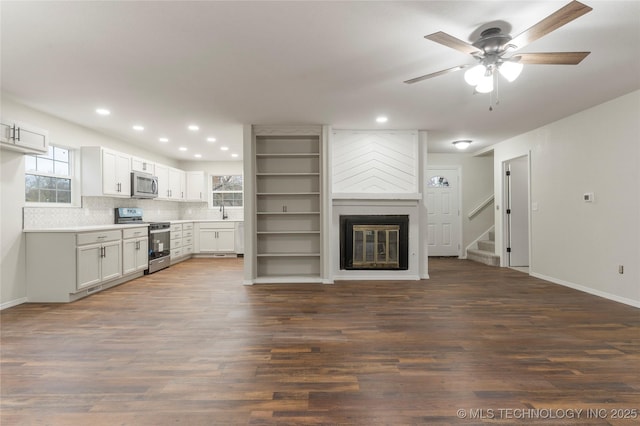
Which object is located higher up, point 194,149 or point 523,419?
point 194,149

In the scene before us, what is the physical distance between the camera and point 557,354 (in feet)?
8.07

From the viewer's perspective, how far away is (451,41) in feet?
6.96

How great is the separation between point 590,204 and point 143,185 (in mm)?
7340

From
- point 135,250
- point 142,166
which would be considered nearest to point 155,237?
point 135,250

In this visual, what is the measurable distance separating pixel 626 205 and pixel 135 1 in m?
5.44

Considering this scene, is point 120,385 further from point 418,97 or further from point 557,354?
point 418,97

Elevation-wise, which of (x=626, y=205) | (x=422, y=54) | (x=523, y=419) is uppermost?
(x=422, y=54)

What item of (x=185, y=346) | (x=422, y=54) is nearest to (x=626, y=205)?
(x=422, y=54)

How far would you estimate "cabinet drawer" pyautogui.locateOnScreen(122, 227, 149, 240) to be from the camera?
504 centimetres

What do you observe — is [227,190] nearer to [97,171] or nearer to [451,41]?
[97,171]

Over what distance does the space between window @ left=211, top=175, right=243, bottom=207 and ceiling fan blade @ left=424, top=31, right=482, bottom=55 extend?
7.14 metres

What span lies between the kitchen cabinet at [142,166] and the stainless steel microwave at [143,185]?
0.09 metres

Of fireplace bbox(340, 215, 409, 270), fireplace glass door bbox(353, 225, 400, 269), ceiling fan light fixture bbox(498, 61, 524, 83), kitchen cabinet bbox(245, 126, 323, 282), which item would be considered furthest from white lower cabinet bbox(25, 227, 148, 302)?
ceiling fan light fixture bbox(498, 61, 524, 83)

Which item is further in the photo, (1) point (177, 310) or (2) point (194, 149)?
(2) point (194, 149)
